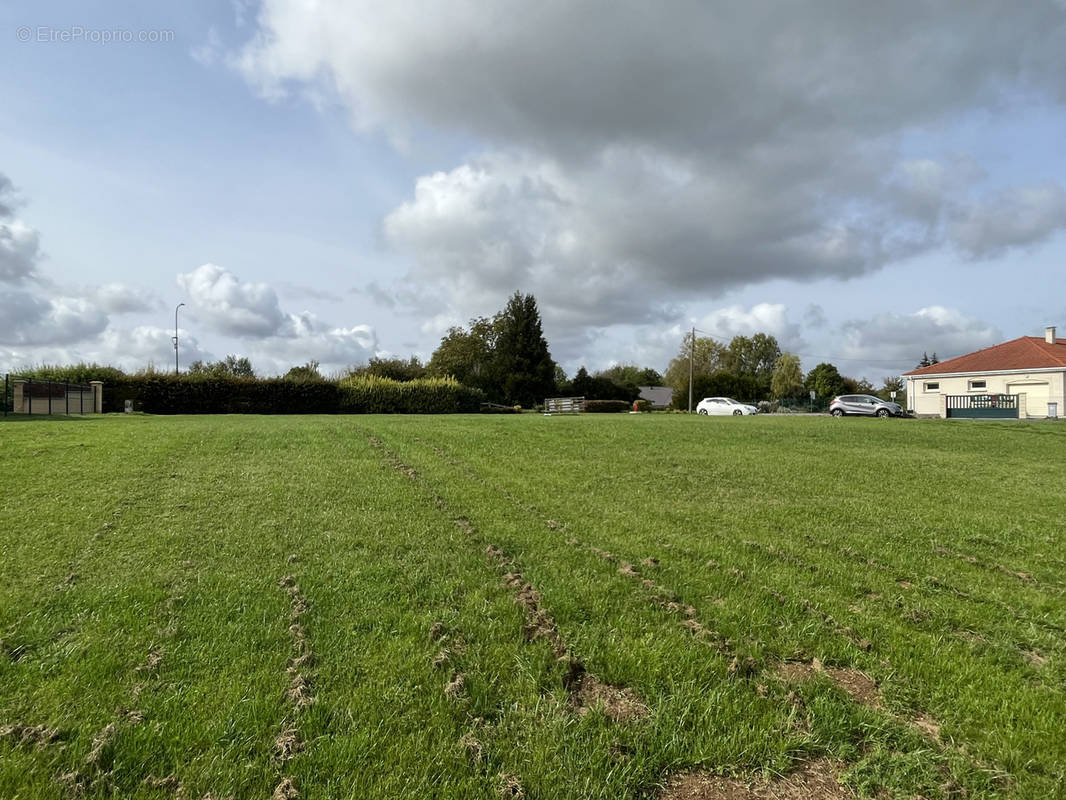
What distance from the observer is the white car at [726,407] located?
112ft

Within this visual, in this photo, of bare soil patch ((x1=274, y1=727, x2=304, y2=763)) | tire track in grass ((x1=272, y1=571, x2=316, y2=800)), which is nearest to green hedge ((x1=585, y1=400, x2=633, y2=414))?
tire track in grass ((x1=272, y1=571, x2=316, y2=800))

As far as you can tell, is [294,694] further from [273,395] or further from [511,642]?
[273,395]

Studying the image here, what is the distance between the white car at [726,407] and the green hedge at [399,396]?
15.7 meters

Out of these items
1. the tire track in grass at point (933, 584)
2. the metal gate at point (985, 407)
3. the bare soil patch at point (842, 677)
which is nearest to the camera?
the bare soil patch at point (842, 677)

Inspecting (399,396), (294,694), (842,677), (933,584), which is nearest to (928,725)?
(842,677)

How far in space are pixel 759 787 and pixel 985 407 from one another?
40393 mm

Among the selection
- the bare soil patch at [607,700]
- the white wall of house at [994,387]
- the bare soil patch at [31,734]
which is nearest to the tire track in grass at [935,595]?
the bare soil patch at [607,700]

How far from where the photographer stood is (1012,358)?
125 ft

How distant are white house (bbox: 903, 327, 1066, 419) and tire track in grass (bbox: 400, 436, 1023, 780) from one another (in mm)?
38470

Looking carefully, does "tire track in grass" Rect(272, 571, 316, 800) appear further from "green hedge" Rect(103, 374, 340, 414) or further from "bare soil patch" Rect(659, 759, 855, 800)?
"green hedge" Rect(103, 374, 340, 414)

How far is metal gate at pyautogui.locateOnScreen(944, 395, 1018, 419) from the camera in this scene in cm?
3209

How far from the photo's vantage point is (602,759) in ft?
8.12

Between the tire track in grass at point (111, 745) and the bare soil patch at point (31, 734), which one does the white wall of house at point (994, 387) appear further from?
the bare soil patch at point (31, 734)

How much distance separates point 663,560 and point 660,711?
7.69 ft
